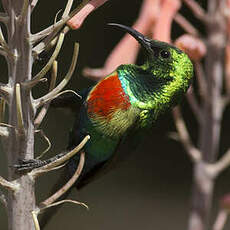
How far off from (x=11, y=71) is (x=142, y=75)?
30cm

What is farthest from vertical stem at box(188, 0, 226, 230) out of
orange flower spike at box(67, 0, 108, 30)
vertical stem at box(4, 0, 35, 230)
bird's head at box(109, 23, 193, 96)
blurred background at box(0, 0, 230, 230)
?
blurred background at box(0, 0, 230, 230)

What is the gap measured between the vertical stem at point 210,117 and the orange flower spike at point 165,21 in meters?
0.14

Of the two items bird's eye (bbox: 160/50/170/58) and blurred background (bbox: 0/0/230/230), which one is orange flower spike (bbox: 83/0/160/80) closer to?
bird's eye (bbox: 160/50/170/58)

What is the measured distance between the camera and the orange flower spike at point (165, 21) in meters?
1.70

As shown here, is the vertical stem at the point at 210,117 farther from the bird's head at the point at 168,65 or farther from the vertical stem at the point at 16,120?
the vertical stem at the point at 16,120

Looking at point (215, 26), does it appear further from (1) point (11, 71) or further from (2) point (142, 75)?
(1) point (11, 71)

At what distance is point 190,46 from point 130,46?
0.15 meters

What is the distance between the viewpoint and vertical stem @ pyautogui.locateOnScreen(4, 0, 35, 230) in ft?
3.66

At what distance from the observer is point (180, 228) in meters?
5.34

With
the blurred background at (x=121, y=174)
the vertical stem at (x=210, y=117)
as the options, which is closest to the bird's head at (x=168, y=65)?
the vertical stem at (x=210, y=117)

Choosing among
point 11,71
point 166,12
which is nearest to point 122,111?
point 11,71

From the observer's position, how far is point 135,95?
1312 millimetres

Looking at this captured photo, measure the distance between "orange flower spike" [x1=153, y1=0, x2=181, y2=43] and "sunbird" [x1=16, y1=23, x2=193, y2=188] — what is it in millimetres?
341

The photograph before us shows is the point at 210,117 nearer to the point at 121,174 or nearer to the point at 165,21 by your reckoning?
the point at 165,21
